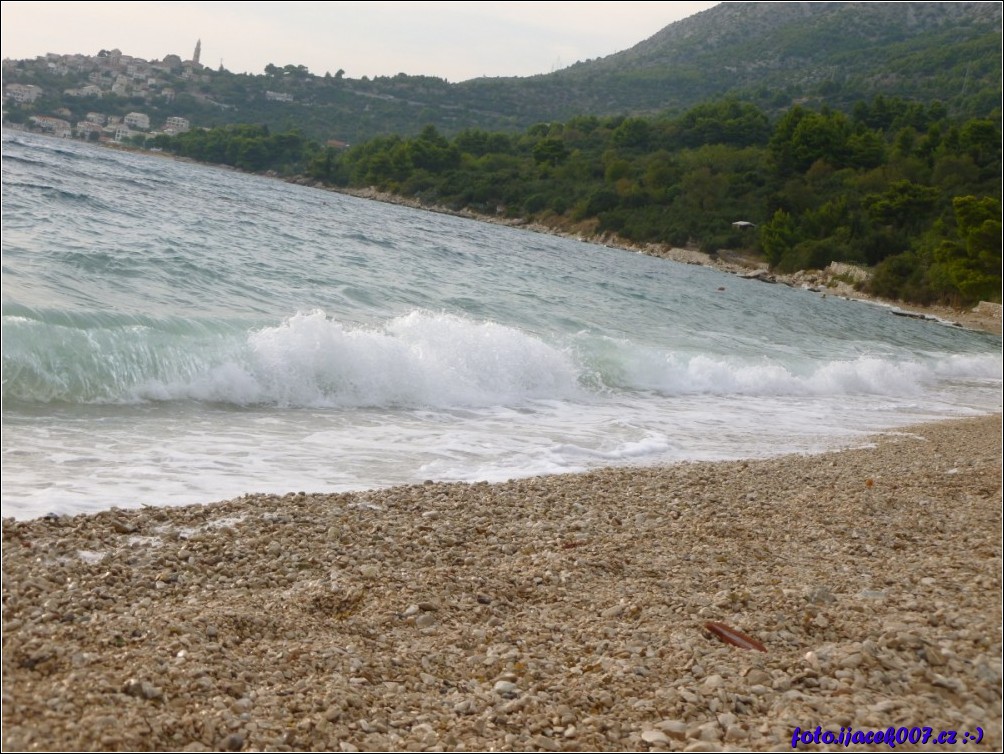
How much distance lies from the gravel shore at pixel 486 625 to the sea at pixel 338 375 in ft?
3.18

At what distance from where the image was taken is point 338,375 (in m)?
9.37

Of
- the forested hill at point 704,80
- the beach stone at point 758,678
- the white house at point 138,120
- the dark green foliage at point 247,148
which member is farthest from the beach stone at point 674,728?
the forested hill at point 704,80

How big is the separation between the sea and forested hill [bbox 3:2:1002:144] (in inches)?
1985

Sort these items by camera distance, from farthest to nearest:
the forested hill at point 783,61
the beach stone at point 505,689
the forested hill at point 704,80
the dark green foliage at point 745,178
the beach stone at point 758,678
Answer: the forested hill at point 783,61
the forested hill at point 704,80
the dark green foliage at point 745,178
the beach stone at point 758,678
the beach stone at point 505,689

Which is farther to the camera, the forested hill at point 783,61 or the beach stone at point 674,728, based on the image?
the forested hill at point 783,61

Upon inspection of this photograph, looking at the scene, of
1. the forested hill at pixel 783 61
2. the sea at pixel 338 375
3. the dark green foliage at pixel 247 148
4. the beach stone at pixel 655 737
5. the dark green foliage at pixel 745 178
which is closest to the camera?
the beach stone at pixel 655 737

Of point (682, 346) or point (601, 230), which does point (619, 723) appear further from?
point (601, 230)

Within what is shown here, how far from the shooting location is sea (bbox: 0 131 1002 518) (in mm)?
6559

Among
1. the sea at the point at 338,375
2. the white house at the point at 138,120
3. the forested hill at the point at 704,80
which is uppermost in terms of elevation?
the forested hill at the point at 704,80

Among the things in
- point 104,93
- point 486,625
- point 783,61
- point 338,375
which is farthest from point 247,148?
point 783,61

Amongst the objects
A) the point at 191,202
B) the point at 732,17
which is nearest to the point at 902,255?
the point at 191,202

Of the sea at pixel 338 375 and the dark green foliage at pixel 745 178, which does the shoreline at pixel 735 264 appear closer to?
the dark green foliage at pixel 745 178

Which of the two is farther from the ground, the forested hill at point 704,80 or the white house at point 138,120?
the forested hill at point 704,80

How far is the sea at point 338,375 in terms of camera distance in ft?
21.5
